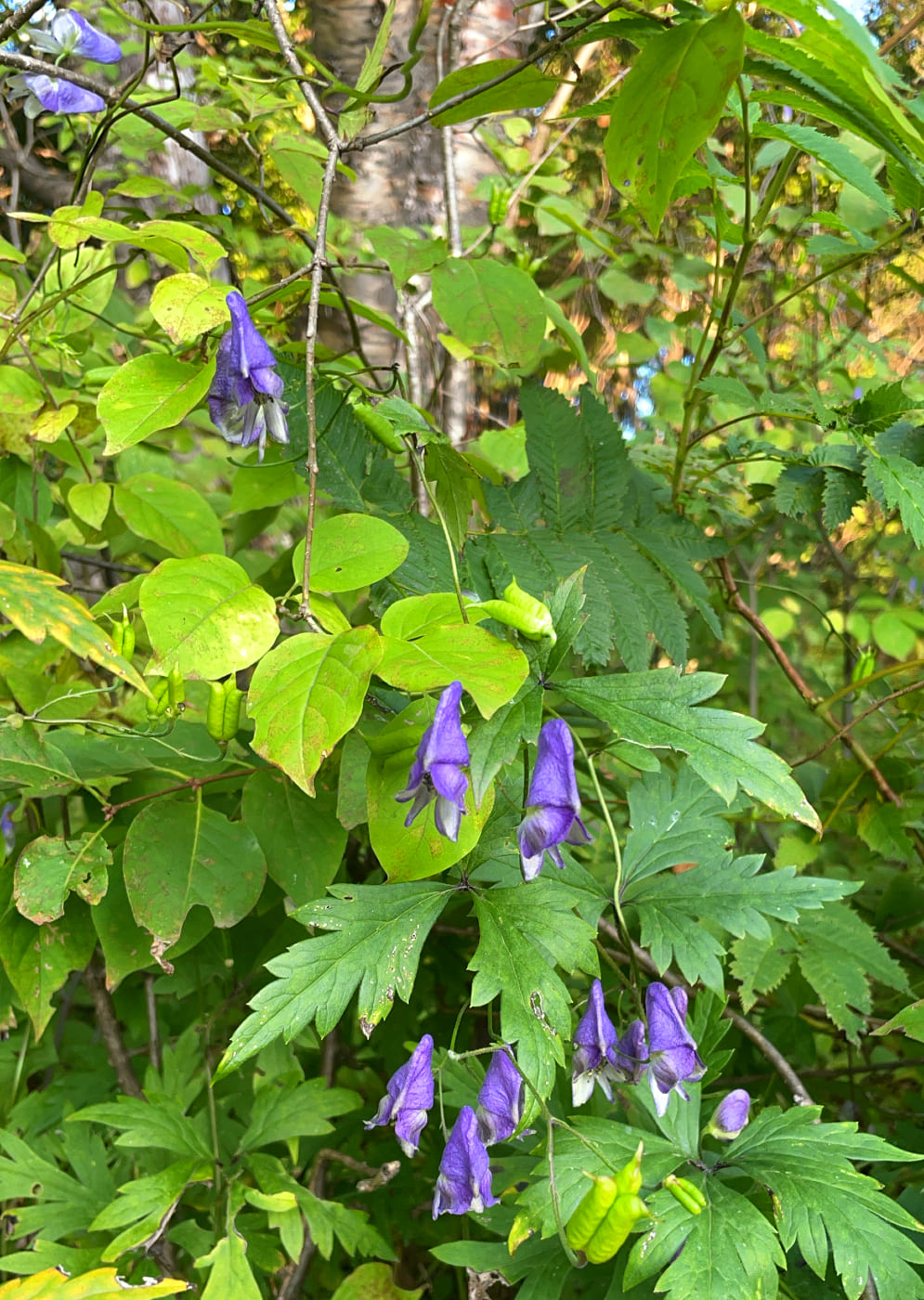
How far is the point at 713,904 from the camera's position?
2.64ft

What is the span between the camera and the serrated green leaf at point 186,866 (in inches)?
31.5

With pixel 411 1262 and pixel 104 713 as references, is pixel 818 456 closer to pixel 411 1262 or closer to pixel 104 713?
pixel 104 713

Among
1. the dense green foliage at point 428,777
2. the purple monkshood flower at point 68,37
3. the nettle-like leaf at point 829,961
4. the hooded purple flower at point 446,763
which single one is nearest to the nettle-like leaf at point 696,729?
the dense green foliage at point 428,777

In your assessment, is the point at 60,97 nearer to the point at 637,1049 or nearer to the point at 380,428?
the point at 380,428

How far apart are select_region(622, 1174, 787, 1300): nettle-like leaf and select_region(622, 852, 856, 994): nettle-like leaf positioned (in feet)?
0.58

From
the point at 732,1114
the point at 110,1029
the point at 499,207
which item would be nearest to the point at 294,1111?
the point at 110,1029

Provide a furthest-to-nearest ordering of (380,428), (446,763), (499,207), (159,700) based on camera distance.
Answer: (499,207), (380,428), (159,700), (446,763)

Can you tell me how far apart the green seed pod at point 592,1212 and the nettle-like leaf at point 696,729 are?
26 cm

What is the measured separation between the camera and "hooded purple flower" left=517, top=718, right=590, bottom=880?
63 centimetres

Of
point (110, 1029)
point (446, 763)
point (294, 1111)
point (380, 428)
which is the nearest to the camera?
point (446, 763)

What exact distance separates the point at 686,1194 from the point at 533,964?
8.7 inches

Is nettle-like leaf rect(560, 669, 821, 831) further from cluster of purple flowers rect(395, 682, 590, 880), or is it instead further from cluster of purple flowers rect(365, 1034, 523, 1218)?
cluster of purple flowers rect(365, 1034, 523, 1218)

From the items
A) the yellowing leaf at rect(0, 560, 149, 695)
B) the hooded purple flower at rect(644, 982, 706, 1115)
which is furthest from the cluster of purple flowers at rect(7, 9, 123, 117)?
the hooded purple flower at rect(644, 982, 706, 1115)

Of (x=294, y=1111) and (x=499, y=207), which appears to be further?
(x=499, y=207)
